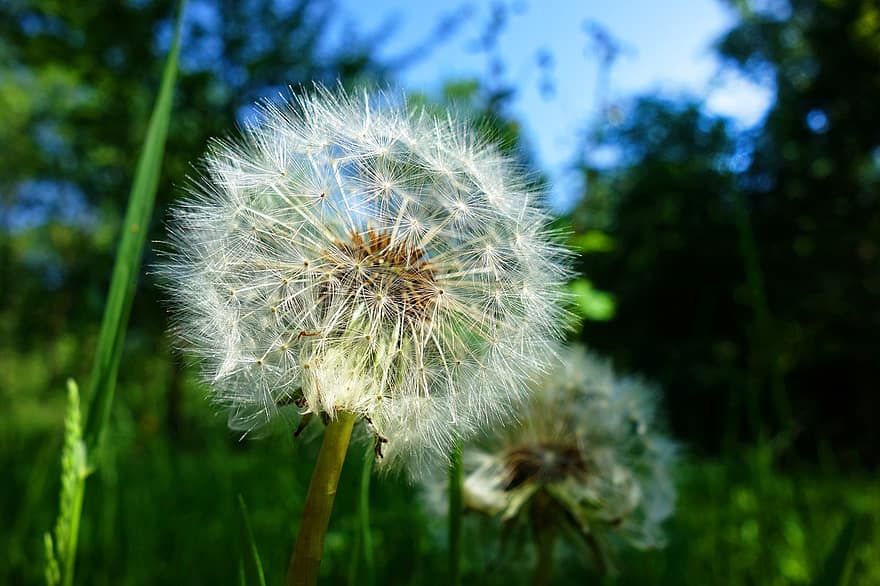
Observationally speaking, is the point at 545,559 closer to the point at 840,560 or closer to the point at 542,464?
the point at 542,464

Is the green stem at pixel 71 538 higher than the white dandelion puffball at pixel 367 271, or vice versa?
the white dandelion puffball at pixel 367 271

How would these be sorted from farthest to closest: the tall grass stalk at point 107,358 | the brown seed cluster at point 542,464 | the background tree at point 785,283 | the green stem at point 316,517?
the background tree at point 785,283 → the brown seed cluster at point 542,464 → the tall grass stalk at point 107,358 → the green stem at point 316,517

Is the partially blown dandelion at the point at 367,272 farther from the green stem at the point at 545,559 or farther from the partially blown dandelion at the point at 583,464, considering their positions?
the green stem at the point at 545,559

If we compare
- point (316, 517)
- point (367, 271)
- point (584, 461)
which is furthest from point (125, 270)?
point (584, 461)

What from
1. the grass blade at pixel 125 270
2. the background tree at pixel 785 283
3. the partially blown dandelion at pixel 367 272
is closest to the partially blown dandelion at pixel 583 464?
the partially blown dandelion at pixel 367 272

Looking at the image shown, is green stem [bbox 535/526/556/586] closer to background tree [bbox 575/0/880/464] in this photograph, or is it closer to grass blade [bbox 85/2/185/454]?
grass blade [bbox 85/2/185/454]

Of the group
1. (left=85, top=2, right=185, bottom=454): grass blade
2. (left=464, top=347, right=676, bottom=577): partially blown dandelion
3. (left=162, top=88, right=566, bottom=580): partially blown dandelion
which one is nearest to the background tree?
(left=464, top=347, right=676, bottom=577): partially blown dandelion

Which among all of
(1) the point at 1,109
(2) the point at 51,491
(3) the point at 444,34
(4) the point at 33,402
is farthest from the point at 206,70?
(1) the point at 1,109
